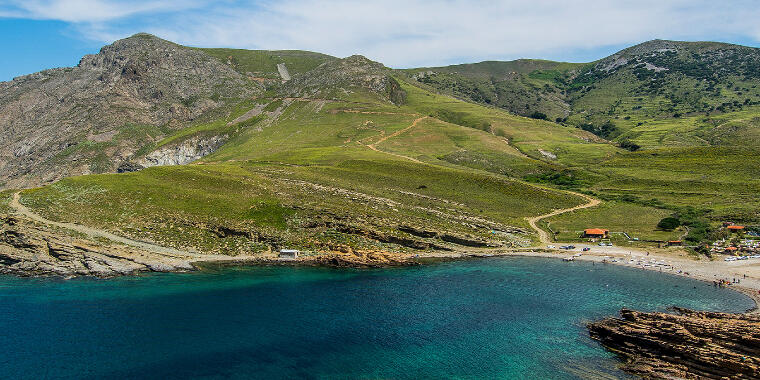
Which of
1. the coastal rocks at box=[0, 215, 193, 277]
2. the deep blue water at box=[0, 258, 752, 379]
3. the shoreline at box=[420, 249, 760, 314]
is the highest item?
the coastal rocks at box=[0, 215, 193, 277]

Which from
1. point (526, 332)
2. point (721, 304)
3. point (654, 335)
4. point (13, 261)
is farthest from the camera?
point (13, 261)

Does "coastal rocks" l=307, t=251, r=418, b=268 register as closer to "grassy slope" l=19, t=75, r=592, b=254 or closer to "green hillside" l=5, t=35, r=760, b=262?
"green hillside" l=5, t=35, r=760, b=262

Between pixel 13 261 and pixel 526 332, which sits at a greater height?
pixel 13 261

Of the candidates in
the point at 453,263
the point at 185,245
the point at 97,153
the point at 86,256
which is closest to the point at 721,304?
the point at 453,263

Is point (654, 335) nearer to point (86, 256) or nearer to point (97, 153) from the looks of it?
point (86, 256)

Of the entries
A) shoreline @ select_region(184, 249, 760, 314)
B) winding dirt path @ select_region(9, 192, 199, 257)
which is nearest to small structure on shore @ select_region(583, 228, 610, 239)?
shoreline @ select_region(184, 249, 760, 314)

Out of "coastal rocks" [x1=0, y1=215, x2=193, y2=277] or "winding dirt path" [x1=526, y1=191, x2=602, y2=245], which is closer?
"coastal rocks" [x1=0, y1=215, x2=193, y2=277]

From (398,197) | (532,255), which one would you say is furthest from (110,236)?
(532,255)

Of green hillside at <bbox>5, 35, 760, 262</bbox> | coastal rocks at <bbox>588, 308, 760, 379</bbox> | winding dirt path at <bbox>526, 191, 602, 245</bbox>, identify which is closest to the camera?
coastal rocks at <bbox>588, 308, 760, 379</bbox>
